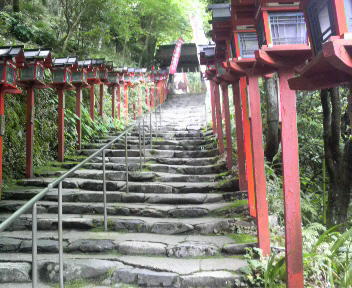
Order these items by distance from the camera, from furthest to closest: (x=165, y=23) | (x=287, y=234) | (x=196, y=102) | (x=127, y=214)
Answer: (x=196, y=102) → (x=165, y=23) → (x=127, y=214) → (x=287, y=234)

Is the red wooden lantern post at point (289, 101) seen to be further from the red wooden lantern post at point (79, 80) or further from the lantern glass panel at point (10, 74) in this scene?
the red wooden lantern post at point (79, 80)

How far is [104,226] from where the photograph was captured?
16.0 ft

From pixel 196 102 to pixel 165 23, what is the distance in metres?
4.61

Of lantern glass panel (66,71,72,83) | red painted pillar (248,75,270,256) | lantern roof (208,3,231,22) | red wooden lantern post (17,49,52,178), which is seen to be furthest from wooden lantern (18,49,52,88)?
red painted pillar (248,75,270,256)

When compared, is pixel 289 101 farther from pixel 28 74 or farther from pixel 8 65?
pixel 28 74

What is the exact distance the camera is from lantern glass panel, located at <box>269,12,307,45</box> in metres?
3.04

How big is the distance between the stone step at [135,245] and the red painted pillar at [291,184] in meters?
1.13

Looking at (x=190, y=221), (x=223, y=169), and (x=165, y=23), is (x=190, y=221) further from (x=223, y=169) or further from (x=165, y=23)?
(x=165, y=23)

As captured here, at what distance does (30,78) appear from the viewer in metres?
6.25

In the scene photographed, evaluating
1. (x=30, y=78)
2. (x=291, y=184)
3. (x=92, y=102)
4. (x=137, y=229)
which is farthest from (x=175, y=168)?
(x=291, y=184)

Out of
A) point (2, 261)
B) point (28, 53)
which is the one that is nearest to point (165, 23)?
point (28, 53)

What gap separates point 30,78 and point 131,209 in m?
3.05

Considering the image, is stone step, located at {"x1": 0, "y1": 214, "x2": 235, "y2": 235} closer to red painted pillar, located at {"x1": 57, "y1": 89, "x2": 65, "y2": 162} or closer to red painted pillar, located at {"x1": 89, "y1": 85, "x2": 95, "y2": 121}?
red painted pillar, located at {"x1": 57, "y1": 89, "x2": 65, "y2": 162}

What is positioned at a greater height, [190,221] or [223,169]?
[223,169]
